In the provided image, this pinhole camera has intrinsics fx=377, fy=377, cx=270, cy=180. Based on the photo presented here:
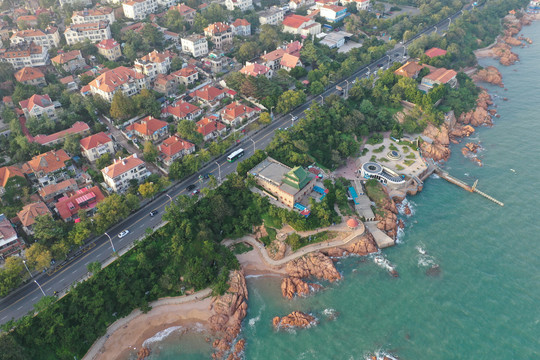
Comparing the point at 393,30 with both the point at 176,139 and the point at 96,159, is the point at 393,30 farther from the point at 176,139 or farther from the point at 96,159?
the point at 96,159

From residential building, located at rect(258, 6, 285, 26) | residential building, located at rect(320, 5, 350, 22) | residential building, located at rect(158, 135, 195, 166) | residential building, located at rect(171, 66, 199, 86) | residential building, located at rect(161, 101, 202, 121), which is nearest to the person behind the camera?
residential building, located at rect(158, 135, 195, 166)

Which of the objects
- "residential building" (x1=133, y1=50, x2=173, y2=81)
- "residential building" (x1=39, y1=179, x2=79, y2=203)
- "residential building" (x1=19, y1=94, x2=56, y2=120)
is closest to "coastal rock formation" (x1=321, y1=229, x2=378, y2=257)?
"residential building" (x1=39, y1=179, x2=79, y2=203)

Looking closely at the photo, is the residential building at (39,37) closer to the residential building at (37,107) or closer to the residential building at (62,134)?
the residential building at (37,107)

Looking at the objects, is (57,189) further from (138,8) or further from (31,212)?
(138,8)

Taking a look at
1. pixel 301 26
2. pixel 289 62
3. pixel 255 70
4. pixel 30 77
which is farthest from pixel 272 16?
pixel 30 77

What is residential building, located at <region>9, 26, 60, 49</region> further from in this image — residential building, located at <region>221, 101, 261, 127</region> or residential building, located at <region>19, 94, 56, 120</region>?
residential building, located at <region>221, 101, 261, 127</region>

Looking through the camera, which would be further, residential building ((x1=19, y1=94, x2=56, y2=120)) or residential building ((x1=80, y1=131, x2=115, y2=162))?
residential building ((x1=19, y1=94, x2=56, y2=120))
